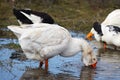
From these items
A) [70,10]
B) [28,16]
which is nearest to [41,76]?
[28,16]

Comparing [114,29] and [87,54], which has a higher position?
[114,29]

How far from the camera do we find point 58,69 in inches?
347

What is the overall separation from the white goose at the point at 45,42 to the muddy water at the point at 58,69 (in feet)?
0.99

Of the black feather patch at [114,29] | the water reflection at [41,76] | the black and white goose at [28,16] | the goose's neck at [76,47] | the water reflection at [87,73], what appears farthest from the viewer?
the black feather patch at [114,29]

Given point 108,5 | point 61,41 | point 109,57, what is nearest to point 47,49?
point 61,41

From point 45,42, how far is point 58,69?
67 centimetres

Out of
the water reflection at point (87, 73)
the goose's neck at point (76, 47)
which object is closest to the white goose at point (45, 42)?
the goose's neck at point (76, 47)

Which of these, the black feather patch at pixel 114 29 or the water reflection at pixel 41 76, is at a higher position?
the black feather patch at pixel 114 29

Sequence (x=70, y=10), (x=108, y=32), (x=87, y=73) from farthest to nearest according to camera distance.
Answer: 1. (x=70, y=10)
2. (x=108, y=32)
3. (x=87, y=73)

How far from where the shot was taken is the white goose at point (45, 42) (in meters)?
8.41

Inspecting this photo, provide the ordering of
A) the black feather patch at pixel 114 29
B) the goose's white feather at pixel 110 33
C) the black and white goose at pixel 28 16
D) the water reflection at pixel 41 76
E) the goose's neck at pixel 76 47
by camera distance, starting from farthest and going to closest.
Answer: the black feather patch at pixel 114 29 → the goose's white feather at pixel 110 33 → the black and white goose at pixel 28 16 → the goose's neck at pixel 76 47 → the water reflection at pixel 41 76

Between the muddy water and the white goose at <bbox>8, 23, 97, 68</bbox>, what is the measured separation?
11.9 inches

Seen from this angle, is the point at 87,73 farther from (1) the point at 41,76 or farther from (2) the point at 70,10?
(2) the point at 70,10

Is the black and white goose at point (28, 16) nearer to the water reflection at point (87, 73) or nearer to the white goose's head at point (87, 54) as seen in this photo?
the white goose's head at point (87, 54)
